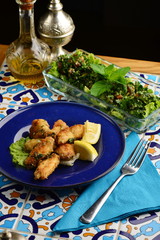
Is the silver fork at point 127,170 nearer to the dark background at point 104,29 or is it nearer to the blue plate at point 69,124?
the blue plate at point 69,124

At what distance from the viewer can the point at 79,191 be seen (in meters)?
1.47

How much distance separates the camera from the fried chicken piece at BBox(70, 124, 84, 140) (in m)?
1.58

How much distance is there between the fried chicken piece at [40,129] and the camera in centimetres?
157

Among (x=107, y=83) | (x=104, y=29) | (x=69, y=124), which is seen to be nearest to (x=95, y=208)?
(x=69, y=124)

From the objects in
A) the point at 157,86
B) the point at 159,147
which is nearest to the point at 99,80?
the point at 157,86

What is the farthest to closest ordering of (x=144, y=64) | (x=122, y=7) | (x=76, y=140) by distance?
1. (x=122, y=7)
2. (x=144, y=64)
3. (x=76, y=140)

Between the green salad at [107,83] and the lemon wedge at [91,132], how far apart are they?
0.64ft

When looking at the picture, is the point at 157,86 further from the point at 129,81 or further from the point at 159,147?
the point at 159,147

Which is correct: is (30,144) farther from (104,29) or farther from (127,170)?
(104,29)

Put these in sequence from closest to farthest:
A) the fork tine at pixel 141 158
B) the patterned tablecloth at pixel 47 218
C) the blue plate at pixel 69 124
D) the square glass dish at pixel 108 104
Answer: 1. the patterned tablecloth at pixel 47 218
2. the blue plate at pixel 69 124
3. the fork tine at pixel 141 158
4. the square glass dish at pixel 108 104

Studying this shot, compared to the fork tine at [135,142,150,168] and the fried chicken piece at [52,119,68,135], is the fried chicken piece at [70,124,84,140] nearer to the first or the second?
the fried chicken piece at [52,119,68,135]

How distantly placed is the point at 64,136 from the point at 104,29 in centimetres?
231

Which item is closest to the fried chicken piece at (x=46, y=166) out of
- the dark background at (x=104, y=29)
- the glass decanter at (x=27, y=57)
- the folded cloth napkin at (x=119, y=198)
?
the folded cloth napkin at (x=119, y=198)

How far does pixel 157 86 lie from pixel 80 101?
340 millimetres
